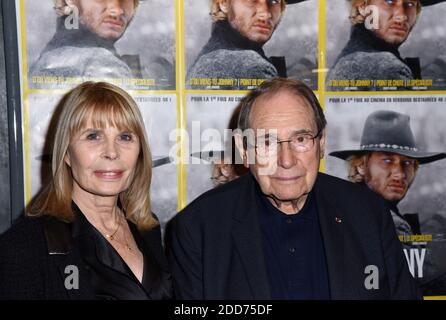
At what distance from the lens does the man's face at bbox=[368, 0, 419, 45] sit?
2.16m

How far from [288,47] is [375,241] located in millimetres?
920

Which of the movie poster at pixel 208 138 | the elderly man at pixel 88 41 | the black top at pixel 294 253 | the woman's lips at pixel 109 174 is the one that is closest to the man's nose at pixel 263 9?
the movie poster at pixel 208 138

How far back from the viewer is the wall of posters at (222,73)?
201 centimetres

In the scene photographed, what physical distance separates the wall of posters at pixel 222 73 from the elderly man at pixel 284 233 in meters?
0.45

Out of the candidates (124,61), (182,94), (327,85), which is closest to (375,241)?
(327,85)

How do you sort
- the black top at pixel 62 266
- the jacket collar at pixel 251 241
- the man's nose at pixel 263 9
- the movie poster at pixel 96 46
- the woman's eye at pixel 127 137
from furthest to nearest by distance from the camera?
the man's nose at pixel 263 9
the movie poster at pixel 96 46
the woman's eye at pixel 127 137
the jacket collar at pixel 251 241
the black top at pixel 62 266

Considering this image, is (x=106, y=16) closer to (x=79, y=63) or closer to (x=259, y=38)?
(x=79, y=63)

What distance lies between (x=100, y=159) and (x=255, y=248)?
558 millimetres

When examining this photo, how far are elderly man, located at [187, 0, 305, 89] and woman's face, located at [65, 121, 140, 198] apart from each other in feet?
1.99

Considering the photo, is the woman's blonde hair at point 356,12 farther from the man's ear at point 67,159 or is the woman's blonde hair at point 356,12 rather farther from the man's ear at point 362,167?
the man's ear at point 67,159

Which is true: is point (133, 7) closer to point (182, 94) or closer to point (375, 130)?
point (182, 94)

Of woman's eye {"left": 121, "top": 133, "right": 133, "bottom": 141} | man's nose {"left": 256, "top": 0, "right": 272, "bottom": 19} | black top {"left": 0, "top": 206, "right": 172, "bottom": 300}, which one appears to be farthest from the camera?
man's nose {"left": 256, "top": 0, "right": 272, "bottom": 19}

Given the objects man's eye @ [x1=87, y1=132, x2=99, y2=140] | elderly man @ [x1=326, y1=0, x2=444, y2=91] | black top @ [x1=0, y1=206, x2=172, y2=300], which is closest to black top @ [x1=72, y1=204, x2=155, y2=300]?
black top @ [x1=0, y1=206, x2=172, y2=300]

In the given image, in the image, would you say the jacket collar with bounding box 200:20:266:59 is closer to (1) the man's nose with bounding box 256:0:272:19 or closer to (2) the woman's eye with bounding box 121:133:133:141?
(1) the man's nose with bounding box 256:0:272:19
